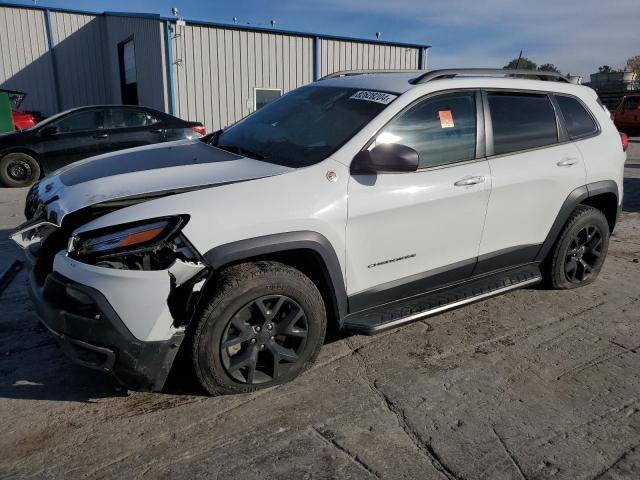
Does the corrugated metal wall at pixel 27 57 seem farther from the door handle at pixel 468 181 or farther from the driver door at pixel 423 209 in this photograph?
the door handle at pixel 468 181

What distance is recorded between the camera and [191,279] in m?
2.54

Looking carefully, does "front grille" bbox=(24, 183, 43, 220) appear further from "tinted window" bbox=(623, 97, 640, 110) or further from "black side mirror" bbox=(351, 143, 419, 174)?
"tinted window" bbox=(623, 97, 640, 110)

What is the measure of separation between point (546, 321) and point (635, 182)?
8.04 m

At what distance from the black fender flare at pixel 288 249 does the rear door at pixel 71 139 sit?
752 centimetres

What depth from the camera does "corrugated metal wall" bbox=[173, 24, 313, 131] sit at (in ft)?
48.2

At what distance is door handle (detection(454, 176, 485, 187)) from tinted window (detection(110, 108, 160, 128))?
769 cm

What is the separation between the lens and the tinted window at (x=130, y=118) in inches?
372

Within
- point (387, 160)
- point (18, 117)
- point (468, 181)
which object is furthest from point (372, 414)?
point (18, 117)

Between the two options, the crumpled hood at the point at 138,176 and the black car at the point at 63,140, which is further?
the black car at the point at 63,140

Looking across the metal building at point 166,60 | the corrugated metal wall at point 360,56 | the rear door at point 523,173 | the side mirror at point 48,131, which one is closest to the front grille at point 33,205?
the rear door at point 523,173

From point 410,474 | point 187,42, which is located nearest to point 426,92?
point 410,474

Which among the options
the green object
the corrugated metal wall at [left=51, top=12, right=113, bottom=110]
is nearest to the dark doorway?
the corrugated metal wall at [left=51, top=12, right=113, bottom=110]

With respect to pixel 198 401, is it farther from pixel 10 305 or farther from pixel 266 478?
pixel 10 305

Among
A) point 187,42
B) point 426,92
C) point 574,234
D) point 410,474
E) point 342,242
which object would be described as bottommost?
point 410,474
